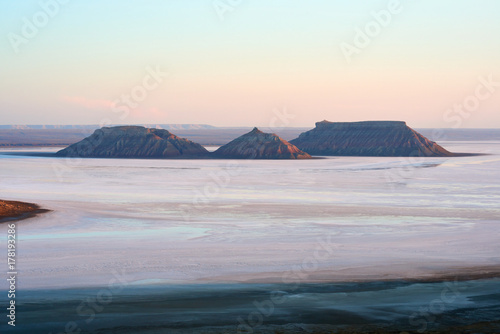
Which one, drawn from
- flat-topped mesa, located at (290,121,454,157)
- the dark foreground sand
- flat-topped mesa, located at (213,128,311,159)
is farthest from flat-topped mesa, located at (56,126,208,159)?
the dark foreground sand

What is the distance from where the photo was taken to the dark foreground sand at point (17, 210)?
29.4 meters

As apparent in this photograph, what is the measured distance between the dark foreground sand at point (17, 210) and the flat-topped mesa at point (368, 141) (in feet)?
282

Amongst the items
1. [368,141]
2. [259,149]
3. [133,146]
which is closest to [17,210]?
[259,149]

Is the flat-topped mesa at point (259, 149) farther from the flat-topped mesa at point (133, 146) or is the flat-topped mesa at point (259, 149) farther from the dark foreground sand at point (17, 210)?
the dark foreground sand at point (17, 210)

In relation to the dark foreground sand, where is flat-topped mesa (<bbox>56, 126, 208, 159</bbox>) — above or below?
above

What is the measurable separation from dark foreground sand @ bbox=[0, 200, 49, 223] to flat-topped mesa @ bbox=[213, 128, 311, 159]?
6867cm

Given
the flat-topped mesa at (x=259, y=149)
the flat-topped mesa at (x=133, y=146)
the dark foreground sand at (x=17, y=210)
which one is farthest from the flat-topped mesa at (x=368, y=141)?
the dark foreground sand at (x=17, y=210)

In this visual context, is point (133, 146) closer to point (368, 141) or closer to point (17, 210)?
point (368, 141)

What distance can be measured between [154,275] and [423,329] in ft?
26.8

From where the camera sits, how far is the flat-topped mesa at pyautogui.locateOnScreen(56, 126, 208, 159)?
10412 cm

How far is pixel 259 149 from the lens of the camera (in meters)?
105

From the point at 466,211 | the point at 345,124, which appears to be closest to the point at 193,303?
the point at 466,211

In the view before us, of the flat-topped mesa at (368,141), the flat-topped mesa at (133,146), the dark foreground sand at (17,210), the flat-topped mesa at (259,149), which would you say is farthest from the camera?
the flat-topped mesa at (368,141)

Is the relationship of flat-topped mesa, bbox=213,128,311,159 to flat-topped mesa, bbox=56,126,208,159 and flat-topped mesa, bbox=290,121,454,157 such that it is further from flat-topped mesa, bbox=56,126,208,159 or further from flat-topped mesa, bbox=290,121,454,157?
flat-topped mesa, bbox=290,121,454,157
